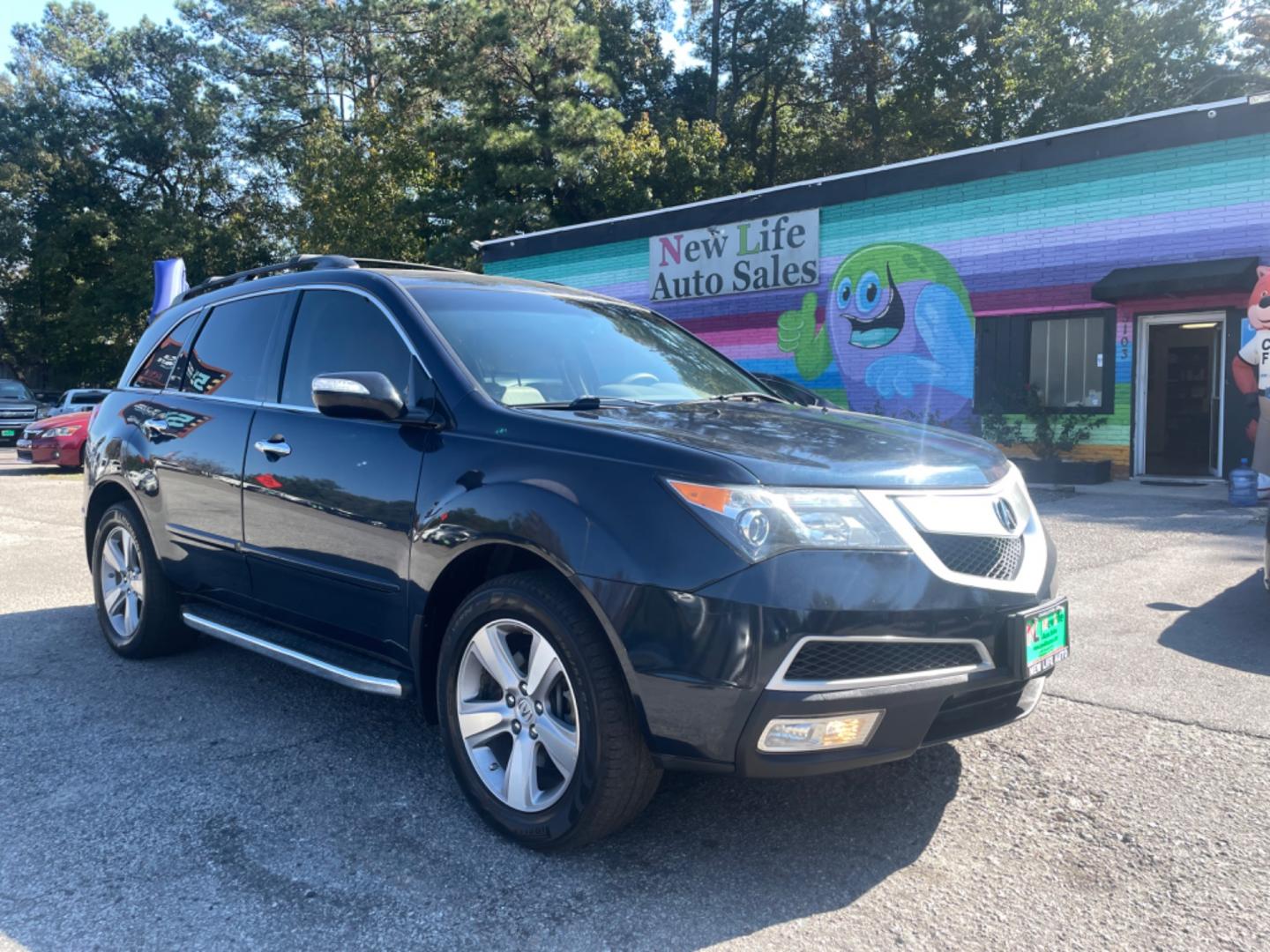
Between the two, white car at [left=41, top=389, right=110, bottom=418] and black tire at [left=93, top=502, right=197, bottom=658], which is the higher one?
white car at [left=41, top=389, right=110, bottom=418]

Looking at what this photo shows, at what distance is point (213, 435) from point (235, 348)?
17.4 inches

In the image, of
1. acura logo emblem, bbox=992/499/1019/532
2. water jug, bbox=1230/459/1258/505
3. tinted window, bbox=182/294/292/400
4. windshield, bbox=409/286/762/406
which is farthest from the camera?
water jug, bbox=1230/459/1258/505

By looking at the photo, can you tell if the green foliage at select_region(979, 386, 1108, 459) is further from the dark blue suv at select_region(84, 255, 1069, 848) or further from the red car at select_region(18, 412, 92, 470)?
the red car at select_region(18, 412, 92, 470)

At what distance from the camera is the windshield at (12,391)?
26.4m

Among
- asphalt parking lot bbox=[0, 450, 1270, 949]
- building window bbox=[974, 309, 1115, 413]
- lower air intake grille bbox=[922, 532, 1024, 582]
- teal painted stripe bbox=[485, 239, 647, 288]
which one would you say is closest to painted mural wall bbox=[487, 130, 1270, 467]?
building window bbox=[974, 309, 1115, 413]

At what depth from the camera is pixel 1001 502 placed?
3.10m

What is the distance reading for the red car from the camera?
57.1 ft

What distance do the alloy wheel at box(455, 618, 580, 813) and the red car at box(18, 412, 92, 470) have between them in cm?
1666

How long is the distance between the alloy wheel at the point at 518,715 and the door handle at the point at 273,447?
1306 mm

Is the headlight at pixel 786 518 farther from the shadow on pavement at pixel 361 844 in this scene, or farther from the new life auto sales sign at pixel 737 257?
the new life auto sales sign at pixel 737 257

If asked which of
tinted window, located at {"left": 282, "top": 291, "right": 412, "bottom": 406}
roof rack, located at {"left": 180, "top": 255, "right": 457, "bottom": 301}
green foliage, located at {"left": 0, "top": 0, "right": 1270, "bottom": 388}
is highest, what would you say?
green foliage, located at {"left": 0, "top": 0, "right": 1270, "bottom": 388}

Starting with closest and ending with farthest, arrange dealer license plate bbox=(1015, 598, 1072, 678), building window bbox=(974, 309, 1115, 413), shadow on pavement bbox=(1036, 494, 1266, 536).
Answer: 1. dealer license plate bbox=(1015, 598, 1072, 678)
2. shadow on pavement bbox=(1036, 494, 1266, 536)
3. building window bbox=(974, 309, 1115, 413)

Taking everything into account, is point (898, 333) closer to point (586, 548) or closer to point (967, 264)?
point (967, 264)

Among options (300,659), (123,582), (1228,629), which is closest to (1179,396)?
(1228,629)
